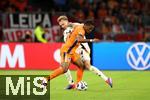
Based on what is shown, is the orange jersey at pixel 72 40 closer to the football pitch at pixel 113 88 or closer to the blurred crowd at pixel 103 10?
the football pitch at pixel 113 88

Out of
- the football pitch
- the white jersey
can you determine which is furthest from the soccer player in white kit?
the football pitch

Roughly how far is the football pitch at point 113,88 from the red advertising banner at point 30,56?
1.40m

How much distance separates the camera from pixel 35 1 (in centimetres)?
2731

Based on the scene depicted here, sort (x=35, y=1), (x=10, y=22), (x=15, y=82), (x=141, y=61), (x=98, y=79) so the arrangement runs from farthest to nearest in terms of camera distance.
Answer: (x=35, y=1) < (x=10, y=22) < (x=141, y=61) < (x=98, y=79) < (x=15, y=82)

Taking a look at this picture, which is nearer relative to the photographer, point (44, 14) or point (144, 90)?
point (144, 90)

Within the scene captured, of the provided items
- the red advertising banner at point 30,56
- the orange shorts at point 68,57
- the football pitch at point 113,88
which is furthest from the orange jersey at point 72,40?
the red advertising banner at point 30,56

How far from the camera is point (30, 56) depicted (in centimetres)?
2233

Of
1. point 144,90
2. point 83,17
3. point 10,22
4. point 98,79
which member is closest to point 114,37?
point 83,17

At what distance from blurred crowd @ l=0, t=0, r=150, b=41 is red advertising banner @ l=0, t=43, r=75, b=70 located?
10.6 ft

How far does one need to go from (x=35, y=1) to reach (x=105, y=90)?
1260cm

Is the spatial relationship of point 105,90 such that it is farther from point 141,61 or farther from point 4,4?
point 4,4

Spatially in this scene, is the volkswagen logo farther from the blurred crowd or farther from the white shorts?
the white shorts

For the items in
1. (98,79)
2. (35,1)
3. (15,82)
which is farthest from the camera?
(35,1)

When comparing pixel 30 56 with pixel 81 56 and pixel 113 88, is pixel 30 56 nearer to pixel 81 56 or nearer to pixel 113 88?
pixel 81 56
